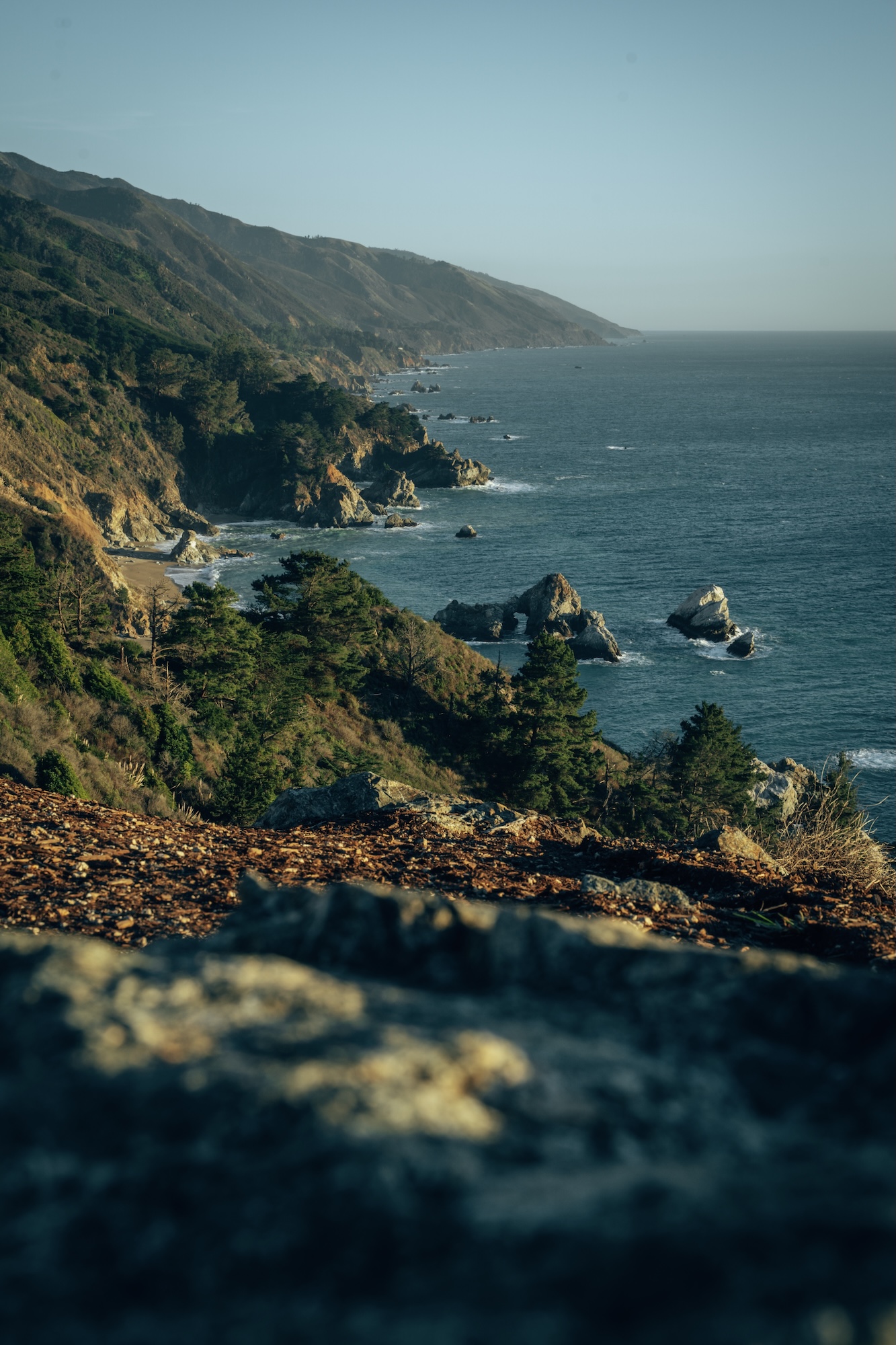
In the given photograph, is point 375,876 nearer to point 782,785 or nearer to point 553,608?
point 782,785

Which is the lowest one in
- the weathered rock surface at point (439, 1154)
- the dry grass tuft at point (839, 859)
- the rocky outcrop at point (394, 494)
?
the dry grass tuft at point (839, 859)

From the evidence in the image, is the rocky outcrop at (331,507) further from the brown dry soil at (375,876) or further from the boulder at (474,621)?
the brown dry soil at (375,876)

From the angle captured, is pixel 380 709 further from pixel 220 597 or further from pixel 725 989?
pixel 725 989

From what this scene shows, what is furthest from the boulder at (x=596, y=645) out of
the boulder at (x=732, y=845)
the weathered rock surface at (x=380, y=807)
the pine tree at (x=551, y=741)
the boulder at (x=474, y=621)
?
the boulder at (x=732, y=845)

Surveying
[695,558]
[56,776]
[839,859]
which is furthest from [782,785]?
[695,558]

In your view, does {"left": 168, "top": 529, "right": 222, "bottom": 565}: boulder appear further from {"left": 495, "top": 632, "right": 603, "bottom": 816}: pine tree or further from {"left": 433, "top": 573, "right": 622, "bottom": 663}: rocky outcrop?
{"left": 495, "top": 632, "right": 603, "bottom": 816}: pine tree
